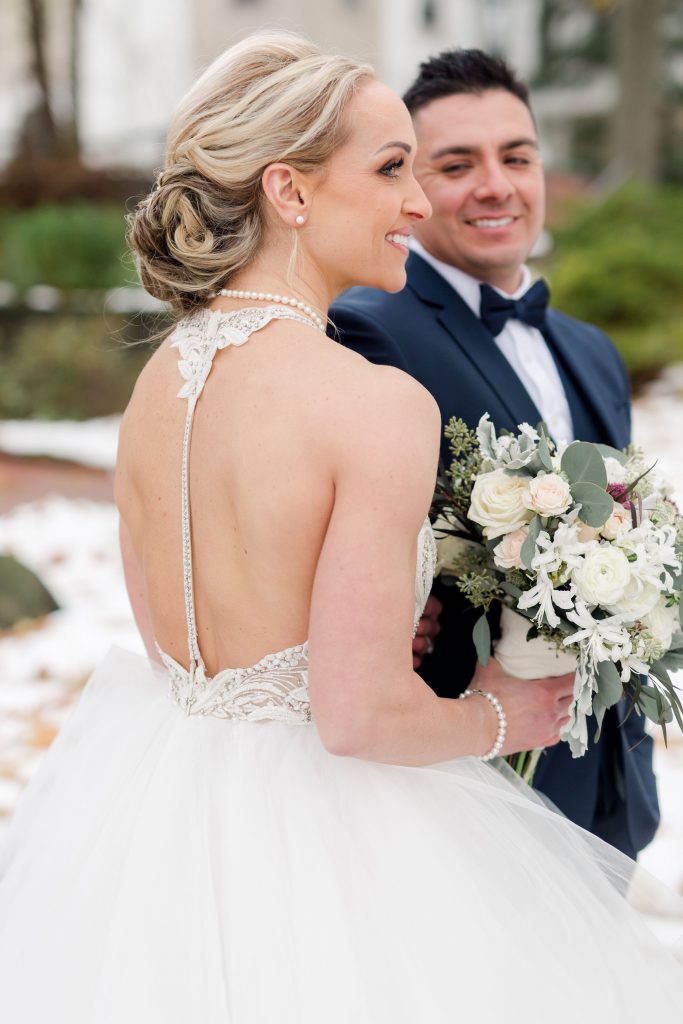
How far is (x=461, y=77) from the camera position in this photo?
2871mm

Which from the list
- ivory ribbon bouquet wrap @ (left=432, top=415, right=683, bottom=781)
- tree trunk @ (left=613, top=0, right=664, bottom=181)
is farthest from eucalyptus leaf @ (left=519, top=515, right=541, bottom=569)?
tree trunk @ (left=613, top=0, right=664, bottom=181)

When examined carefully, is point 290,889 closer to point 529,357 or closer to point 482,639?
point 482,639

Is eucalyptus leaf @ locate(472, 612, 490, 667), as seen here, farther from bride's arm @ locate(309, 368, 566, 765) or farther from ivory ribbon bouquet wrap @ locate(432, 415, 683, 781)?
bride's arm @ locate(309, 368, 566, 765)

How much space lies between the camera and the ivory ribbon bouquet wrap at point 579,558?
191 cm

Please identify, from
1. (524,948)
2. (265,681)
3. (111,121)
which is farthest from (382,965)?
(111,121)

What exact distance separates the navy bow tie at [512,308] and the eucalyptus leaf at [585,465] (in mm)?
895

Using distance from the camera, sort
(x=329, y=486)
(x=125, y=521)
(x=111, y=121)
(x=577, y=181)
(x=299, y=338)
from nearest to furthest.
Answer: (x=329, y=486)
(x=299, y=338)
(x=125, y=521)
(x=577, y=181)
(x=111, y=121)

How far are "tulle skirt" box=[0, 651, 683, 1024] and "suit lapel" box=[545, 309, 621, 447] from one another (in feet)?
3.88

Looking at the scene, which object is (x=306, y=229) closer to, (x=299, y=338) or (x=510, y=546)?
(x=299, y=338)

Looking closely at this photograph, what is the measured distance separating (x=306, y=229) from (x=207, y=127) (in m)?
0.25

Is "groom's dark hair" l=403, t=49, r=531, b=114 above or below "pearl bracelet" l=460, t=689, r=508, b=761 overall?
above

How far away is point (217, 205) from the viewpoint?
1942 mm

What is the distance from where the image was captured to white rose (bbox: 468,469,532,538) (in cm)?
196

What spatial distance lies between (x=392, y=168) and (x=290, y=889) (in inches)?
50.2
